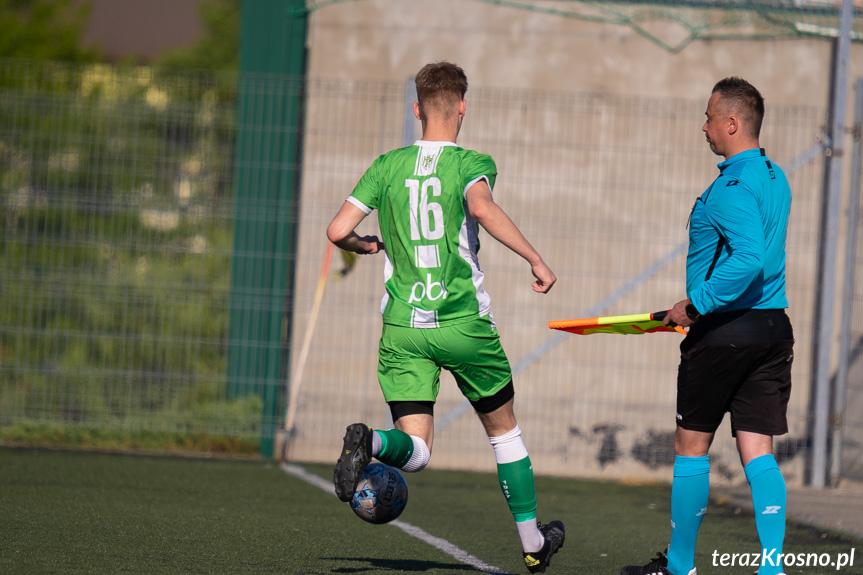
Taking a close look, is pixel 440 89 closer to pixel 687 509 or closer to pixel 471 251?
pixel 471 251

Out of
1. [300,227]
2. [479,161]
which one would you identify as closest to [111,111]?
[300,227]

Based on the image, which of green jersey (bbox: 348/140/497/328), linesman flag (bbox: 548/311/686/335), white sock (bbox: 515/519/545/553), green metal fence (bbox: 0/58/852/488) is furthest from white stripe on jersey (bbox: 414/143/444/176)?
green metal fence (bbox: 0/58/852/488)

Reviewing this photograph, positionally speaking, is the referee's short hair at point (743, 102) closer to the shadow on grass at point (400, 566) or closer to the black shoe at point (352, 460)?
the black shoe at point (352, 460)

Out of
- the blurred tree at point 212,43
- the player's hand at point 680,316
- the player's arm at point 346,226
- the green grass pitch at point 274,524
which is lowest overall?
the green grass pitch at point 274,524

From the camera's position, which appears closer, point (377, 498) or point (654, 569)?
point (377, 498)

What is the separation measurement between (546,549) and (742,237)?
1448mm

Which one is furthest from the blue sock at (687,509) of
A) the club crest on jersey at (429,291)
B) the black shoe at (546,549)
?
the club crest on jersey at (429,291)

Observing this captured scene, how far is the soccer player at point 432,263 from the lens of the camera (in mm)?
4016

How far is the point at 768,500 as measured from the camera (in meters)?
4.12

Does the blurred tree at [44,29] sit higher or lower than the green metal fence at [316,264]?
higher

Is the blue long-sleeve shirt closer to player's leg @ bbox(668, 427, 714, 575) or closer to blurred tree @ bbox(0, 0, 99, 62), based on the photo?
player's leg @ bbox(668, 427, 714, 575)

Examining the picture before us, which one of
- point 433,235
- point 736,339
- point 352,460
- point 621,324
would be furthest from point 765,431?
point 352,460

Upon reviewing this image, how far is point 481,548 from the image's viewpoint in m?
5.31

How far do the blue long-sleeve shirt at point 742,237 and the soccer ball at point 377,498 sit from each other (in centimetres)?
136
